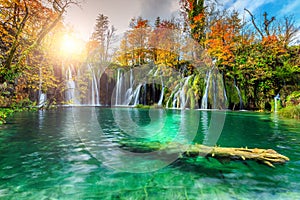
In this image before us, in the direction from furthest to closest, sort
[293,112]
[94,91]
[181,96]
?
[94,91], [181,96], [293,112]

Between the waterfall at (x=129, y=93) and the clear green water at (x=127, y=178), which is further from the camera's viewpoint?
the waterfall at (x=129, y=93)

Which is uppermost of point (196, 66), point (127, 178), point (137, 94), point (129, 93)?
point (196, 66)

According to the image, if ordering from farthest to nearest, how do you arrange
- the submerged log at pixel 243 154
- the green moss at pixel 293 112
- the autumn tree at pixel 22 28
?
the green moss at pixel 293 112
the autumn tree at pixel 22 28
the submerged log at pixel 243 154

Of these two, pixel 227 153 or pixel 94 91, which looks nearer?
pixel 227 153

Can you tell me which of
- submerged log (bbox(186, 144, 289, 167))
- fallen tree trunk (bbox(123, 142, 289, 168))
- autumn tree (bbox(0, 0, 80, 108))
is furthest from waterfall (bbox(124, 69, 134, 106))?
submerged log (bbox(186, 144, 289, 167))

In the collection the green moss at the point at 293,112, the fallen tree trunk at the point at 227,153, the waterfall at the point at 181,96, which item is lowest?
the fallen tree trunk at the point at 227,153

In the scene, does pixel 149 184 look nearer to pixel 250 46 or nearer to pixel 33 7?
pixel 33 7

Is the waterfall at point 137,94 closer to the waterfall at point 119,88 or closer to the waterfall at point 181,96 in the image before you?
the waterfall at point 119,88

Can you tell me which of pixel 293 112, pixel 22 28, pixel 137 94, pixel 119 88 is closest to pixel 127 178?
pixel 22 28

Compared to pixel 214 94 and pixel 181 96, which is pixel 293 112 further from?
pixel 181 96

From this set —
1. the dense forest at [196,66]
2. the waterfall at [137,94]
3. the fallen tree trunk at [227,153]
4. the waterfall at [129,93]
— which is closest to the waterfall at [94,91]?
the dense forest at [196,66]

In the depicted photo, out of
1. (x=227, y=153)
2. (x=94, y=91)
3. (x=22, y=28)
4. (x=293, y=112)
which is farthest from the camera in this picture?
(x=94, y=91)

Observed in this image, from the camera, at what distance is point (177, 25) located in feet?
96.1

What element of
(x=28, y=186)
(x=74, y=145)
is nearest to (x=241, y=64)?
(x=74, y=145)
